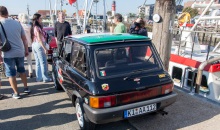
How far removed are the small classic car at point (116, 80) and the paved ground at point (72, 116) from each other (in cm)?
45

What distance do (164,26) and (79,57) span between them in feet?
7.33

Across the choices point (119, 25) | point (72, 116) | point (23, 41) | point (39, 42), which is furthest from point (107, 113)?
point (119, 25)

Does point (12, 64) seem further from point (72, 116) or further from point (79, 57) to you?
point (79, 57)

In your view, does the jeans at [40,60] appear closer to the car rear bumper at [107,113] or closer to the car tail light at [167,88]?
the car rear bumper at [107,113]

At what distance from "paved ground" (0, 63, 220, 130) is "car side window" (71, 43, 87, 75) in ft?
3.65

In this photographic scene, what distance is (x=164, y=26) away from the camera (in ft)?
14.8

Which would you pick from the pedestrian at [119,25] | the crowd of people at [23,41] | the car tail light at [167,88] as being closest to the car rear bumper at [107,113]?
the car tail light at [167,88]

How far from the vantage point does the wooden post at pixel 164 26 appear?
14.4 feet

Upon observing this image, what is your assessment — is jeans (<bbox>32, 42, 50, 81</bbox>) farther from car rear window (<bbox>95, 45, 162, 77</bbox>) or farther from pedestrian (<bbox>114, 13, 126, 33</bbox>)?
car rear window (<bbox>95, 45, 162, 77</bbox>)

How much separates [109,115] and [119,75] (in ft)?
2.06

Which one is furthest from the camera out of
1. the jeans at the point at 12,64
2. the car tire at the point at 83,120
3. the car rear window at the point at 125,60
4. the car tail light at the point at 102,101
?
the jeans at the point at 12,64

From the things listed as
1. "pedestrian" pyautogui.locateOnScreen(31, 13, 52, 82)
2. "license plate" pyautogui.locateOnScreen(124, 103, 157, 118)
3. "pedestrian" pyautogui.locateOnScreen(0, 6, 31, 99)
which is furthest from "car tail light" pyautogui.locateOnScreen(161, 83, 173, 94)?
"pedestrian" pyautogui.locateOnScreen(31, 13, 52, 82)

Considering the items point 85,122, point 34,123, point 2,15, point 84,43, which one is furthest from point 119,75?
point 2,15

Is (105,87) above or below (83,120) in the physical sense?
above
